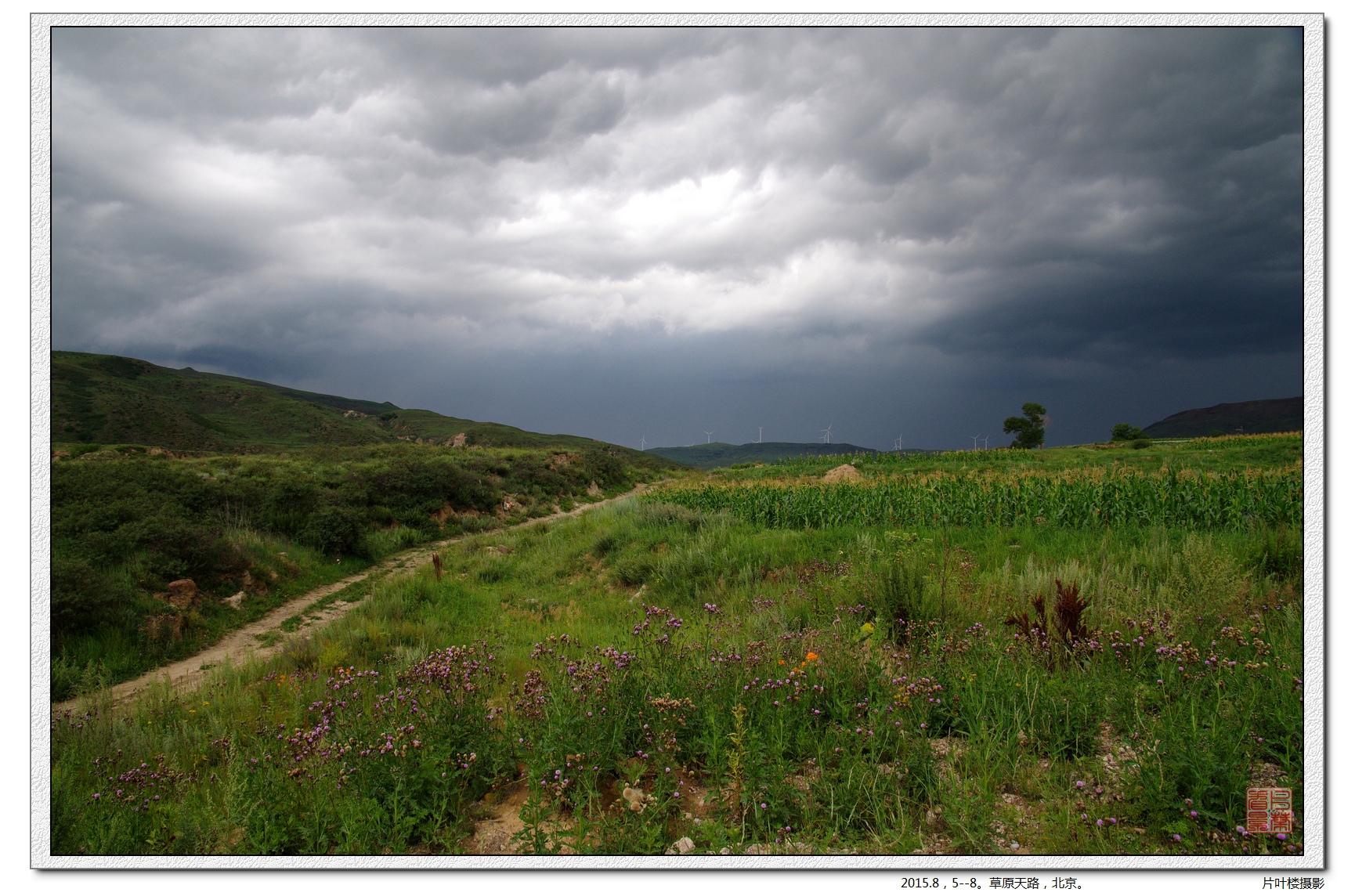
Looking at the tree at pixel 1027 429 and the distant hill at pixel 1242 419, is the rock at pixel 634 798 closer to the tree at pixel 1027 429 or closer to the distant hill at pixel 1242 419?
the distant hill at pixel 1242 419

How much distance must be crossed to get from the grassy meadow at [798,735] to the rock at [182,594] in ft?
14.7

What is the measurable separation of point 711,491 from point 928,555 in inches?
568

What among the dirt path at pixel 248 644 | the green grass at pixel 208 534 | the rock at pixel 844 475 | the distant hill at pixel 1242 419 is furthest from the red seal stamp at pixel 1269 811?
the rock at pixel 844 475

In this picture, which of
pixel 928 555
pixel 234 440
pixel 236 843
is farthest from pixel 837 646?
pixel 234 440

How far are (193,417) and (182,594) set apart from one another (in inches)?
1480

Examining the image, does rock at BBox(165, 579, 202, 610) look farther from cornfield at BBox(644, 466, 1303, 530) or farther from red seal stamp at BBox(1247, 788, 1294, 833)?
red seal stamp at BBox(1247, 788, 1294, 833)

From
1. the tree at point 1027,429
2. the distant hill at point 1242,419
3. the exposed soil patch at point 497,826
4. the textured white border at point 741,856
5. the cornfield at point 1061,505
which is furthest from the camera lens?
the tree at point 1027,429

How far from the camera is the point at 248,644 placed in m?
9.04

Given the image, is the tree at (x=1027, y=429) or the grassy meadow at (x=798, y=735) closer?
the grassy meadow at (x=798, y=735)

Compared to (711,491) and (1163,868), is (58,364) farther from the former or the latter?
(711,491)

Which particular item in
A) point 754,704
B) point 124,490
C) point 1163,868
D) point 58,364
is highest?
point 58,364

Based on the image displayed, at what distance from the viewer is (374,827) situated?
104 inches

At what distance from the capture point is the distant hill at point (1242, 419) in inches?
148

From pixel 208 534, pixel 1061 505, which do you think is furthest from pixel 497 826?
pixel 1061 505
